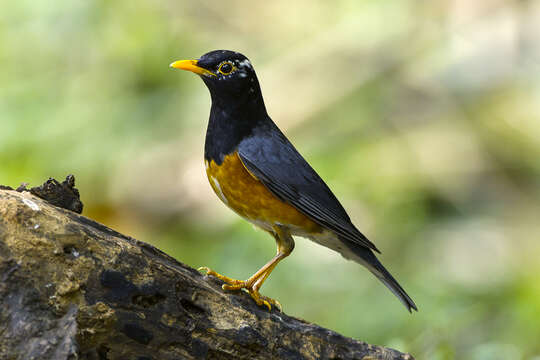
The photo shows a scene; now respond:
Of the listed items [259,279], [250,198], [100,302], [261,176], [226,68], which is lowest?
[100,302]

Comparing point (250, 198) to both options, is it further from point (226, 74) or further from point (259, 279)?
point (226, 74)

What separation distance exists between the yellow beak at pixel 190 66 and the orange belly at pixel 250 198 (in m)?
0.65

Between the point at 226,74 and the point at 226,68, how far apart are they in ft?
0.14

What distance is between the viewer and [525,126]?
923cm

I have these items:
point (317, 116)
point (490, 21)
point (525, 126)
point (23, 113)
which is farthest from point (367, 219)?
point (23, 113)

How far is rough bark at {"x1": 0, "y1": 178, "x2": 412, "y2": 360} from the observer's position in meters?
2.93

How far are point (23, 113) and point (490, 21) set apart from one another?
6582 mm

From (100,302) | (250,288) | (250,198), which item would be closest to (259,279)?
(250,288)

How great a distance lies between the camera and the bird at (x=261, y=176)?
452 centimetres

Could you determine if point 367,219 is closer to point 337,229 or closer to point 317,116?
point 317,116

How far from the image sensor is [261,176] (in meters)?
4.50

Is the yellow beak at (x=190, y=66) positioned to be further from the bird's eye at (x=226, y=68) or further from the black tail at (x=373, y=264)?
the black tail at (x=373, y=264)

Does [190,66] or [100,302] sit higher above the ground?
[190,66]

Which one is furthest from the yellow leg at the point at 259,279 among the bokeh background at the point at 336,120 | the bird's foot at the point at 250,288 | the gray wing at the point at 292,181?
the bokeh background at the point at 336,120
